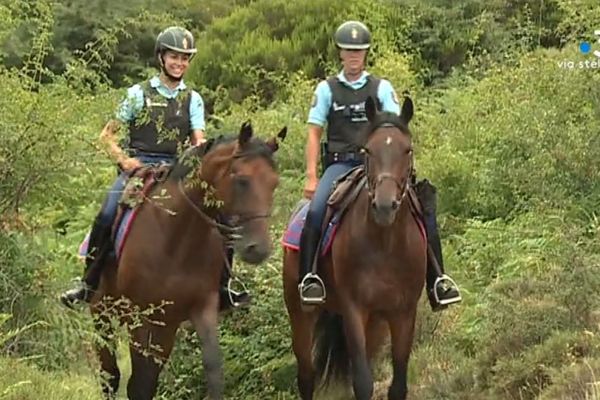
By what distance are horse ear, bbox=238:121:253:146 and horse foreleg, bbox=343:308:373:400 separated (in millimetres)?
1537

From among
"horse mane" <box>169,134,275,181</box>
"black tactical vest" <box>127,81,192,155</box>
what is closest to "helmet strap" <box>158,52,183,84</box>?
"black tactical vest" <box>127,81,192,155</box>

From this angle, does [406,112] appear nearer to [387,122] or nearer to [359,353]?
[387,122]

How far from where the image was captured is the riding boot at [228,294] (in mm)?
8195

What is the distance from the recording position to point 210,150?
308 inches

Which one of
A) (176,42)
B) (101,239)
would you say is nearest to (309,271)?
(101,239)

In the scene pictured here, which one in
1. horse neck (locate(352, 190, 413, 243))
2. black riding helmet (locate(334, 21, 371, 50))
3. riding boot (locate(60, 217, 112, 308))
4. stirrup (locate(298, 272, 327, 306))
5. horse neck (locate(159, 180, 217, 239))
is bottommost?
stirrup (locate(298, 272, 327, 306))

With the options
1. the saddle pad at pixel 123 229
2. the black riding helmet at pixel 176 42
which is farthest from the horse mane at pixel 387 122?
the saddle pad at pixel 123 229

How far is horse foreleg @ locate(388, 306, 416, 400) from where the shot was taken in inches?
324

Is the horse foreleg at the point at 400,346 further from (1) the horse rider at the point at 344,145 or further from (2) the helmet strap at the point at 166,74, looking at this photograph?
(2) the helmet strap at the point at 166,74

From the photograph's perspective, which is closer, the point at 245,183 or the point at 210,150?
the point at 245,183

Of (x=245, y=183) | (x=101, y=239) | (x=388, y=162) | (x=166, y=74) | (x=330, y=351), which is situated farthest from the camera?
(x=330, y=351)

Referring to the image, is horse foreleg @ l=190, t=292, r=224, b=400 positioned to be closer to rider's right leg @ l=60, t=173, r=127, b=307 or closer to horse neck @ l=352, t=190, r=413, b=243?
rider's right leg @ l=60, t=173, r=127, b=307

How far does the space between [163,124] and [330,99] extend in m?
→ 1.41

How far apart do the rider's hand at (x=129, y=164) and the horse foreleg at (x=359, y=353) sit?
1888mm
